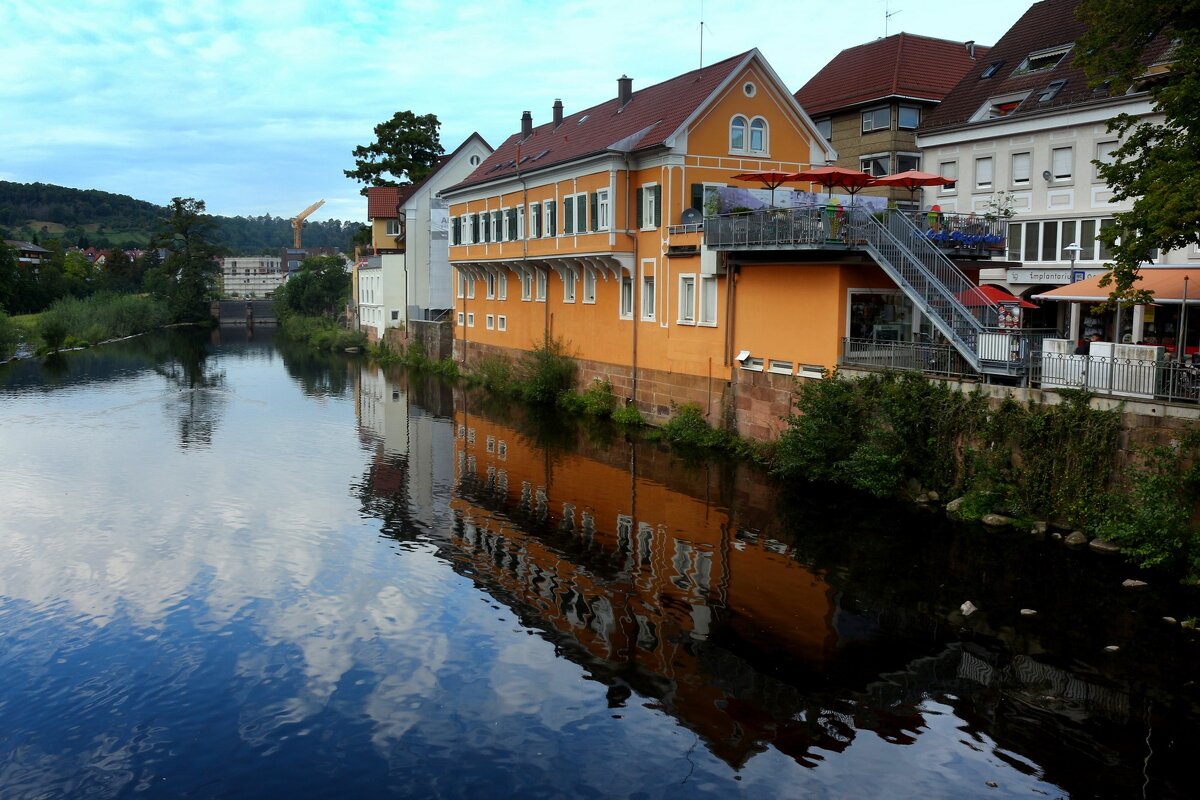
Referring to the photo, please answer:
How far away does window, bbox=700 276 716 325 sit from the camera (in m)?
30.5

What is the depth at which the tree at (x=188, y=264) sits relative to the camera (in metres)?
106

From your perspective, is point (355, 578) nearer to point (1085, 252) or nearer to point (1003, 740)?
point (1003, 740)

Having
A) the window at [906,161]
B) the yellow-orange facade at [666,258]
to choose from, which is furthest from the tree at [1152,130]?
the window at [906,161]

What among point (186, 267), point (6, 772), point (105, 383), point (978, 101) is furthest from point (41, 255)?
point (6, 772)

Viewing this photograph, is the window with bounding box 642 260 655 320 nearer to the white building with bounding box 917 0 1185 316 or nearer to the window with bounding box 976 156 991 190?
the white building with bounding box 917 0 1185 316

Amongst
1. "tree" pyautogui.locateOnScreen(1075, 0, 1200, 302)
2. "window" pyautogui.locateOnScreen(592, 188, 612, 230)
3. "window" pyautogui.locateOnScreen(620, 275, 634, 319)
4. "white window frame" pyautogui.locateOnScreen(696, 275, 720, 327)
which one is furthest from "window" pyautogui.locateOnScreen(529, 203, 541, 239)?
"tree" pyautogui.locateOnScreen(1075, 0, 1200, 302)

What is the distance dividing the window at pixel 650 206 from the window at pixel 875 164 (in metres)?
14.1

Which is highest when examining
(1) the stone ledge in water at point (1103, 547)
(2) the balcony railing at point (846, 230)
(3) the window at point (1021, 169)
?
(3) the window at point (1021, 169)

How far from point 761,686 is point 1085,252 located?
24.5 metres

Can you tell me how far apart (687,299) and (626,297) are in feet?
13.6

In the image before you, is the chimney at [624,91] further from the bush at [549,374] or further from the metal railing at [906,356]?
the metal railing at [906,356]

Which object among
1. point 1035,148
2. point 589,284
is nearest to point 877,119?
point 1035,148

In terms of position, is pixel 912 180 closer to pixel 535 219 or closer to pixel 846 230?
pixel 846 230

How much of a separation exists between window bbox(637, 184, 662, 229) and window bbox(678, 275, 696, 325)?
2450 mm
